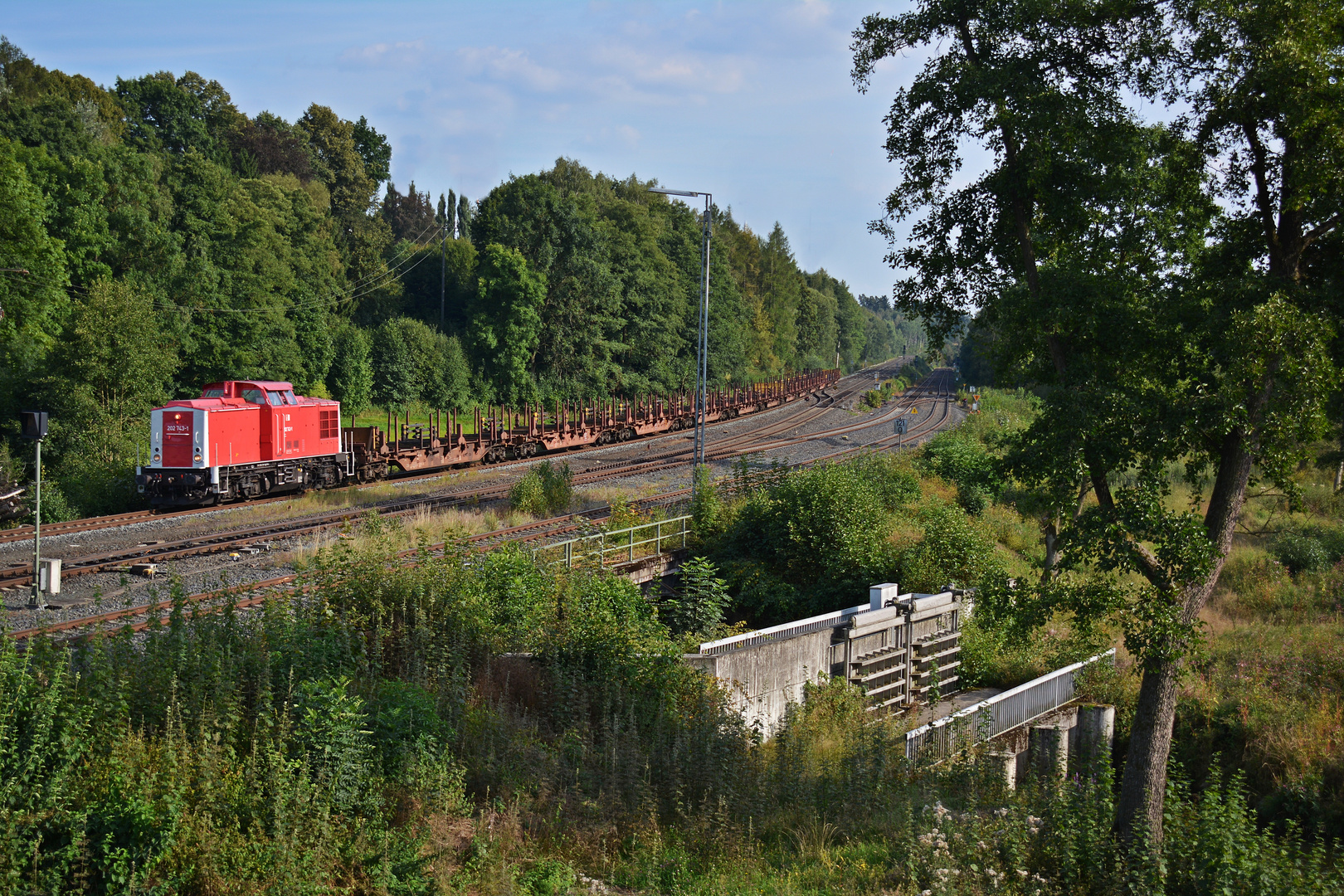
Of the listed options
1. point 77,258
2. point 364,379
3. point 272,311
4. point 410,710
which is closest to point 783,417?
point 364,379

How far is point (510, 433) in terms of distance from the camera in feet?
123

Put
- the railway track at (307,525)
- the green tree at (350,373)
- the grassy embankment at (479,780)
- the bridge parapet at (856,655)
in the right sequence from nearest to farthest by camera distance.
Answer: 1. the grassy embankment at (479,780)
2. the bridge parapet at (856,655)
3. the railway track at (307,525)
4. the green tree at (350,373)

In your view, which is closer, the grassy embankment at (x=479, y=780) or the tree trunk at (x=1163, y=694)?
the grassy embankment at (x=479, y=780)

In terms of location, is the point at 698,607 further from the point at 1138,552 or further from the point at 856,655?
the point at 1138,552

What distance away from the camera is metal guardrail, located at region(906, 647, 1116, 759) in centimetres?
1175

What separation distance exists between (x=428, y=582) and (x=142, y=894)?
6553 millimetres

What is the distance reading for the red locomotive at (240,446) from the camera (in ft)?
77.6

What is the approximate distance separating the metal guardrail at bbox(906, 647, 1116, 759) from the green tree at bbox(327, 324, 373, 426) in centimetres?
4413

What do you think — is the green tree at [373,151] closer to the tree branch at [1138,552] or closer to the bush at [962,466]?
the bush at [962,466]

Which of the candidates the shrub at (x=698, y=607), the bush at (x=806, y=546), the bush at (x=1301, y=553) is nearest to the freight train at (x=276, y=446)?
the bush at (x=806, y=546)

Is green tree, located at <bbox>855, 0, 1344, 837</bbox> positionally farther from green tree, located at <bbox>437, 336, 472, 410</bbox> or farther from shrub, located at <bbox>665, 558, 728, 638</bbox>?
green tree, located at <bbox>437, 336, 472, 410</bbox>

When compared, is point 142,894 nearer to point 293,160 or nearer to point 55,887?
point 55,887

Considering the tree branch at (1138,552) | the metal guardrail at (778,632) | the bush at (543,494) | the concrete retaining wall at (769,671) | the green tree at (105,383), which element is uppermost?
the green tree at (105,383)

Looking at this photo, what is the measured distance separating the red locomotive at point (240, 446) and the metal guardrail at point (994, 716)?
1933 centimetres
